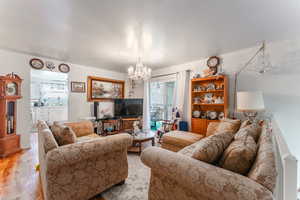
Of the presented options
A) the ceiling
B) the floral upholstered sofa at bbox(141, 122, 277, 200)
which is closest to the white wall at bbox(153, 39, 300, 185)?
the ceiling

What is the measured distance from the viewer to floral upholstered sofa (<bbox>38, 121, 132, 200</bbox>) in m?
1.32

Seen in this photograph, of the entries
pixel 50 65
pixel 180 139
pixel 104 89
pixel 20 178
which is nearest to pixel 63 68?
pixel 50 65

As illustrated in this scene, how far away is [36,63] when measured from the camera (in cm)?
338

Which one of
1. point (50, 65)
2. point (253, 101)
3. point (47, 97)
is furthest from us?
point (47, 97)

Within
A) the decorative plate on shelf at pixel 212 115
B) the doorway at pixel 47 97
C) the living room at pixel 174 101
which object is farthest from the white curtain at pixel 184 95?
the doorway at pixel 47 97

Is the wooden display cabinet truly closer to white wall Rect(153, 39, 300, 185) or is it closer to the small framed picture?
white wall Rect(153, 39, 300, 185)

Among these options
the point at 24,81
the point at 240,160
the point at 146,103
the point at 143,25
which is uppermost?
the point at 143,25

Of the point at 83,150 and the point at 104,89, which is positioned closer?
the point at 83,150

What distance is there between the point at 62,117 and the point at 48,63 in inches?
114

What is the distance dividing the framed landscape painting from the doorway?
1.49 meters

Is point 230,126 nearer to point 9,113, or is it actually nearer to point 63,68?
point 63,68

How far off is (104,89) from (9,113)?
2499 millimetres

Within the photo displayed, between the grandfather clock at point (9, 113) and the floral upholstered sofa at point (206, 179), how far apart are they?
3.48 metres

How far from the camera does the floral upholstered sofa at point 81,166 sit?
1319 millimetres
